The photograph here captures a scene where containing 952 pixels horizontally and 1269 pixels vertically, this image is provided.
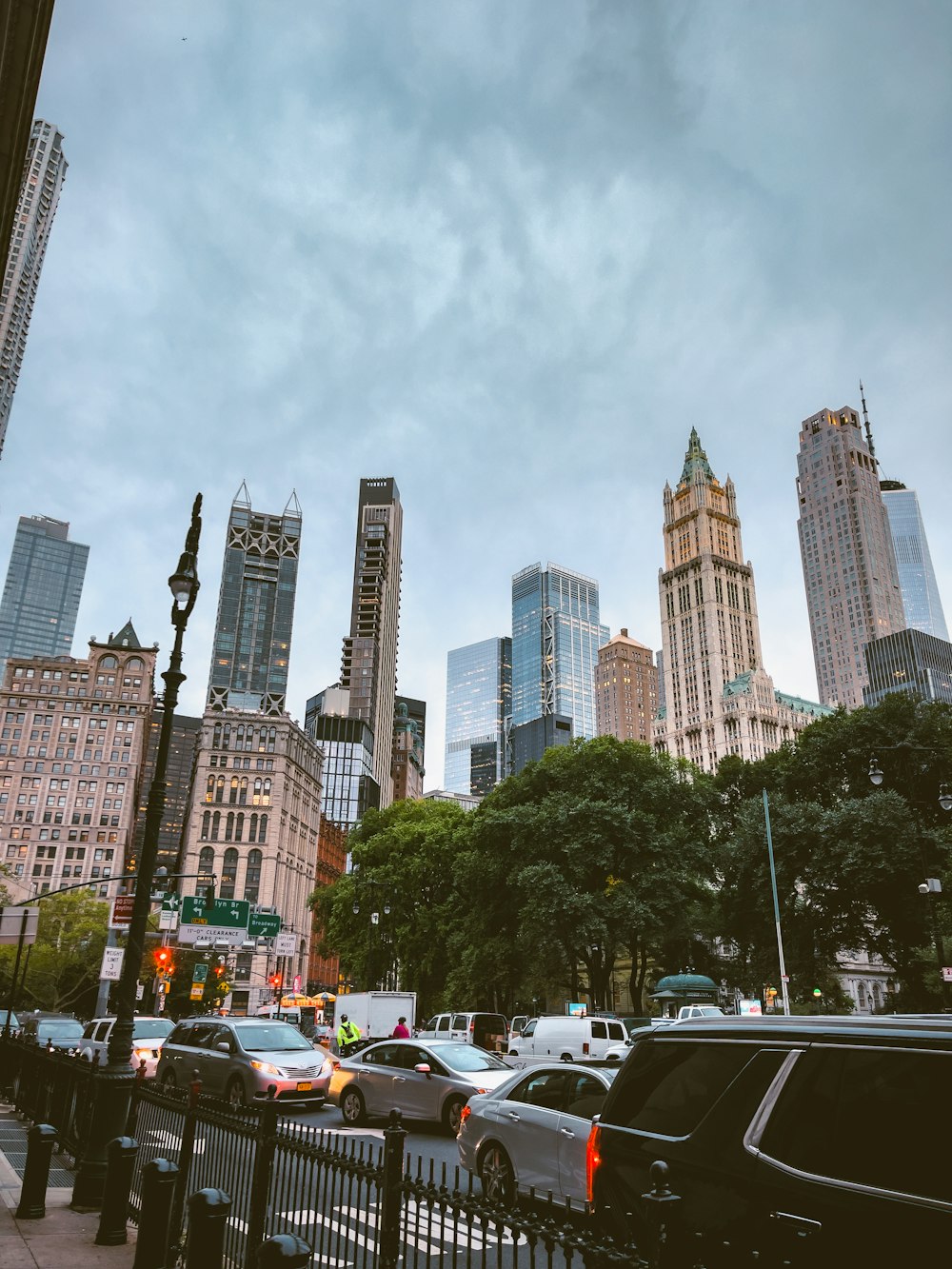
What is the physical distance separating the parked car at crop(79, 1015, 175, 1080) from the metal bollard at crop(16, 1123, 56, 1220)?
13534 millimetres

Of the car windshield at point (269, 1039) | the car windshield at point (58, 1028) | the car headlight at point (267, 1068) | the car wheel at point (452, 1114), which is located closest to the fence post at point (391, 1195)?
the car wheel at point (452, 1114)

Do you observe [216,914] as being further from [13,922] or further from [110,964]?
[13,922]

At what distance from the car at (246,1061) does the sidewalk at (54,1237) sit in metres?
5.87

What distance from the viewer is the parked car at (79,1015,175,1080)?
2162 cm

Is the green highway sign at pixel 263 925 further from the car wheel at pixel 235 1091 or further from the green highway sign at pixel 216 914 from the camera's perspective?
the car wheel at pixel 235 1091

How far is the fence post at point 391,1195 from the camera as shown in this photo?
4.60 metres

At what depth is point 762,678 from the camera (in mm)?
171125

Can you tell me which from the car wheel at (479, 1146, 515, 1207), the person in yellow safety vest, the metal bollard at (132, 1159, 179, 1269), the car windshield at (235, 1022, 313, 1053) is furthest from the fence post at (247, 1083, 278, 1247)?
the person in yellow safety vest

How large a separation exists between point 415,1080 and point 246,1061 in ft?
11.7

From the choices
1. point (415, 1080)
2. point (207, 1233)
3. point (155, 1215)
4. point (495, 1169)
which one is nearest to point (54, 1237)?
point (155, 1215)

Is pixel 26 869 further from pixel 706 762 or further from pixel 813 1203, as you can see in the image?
pixel 813 1203

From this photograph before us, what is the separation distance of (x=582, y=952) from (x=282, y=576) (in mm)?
155569

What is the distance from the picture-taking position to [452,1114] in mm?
14258

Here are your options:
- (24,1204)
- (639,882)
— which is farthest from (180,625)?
(639,882)
